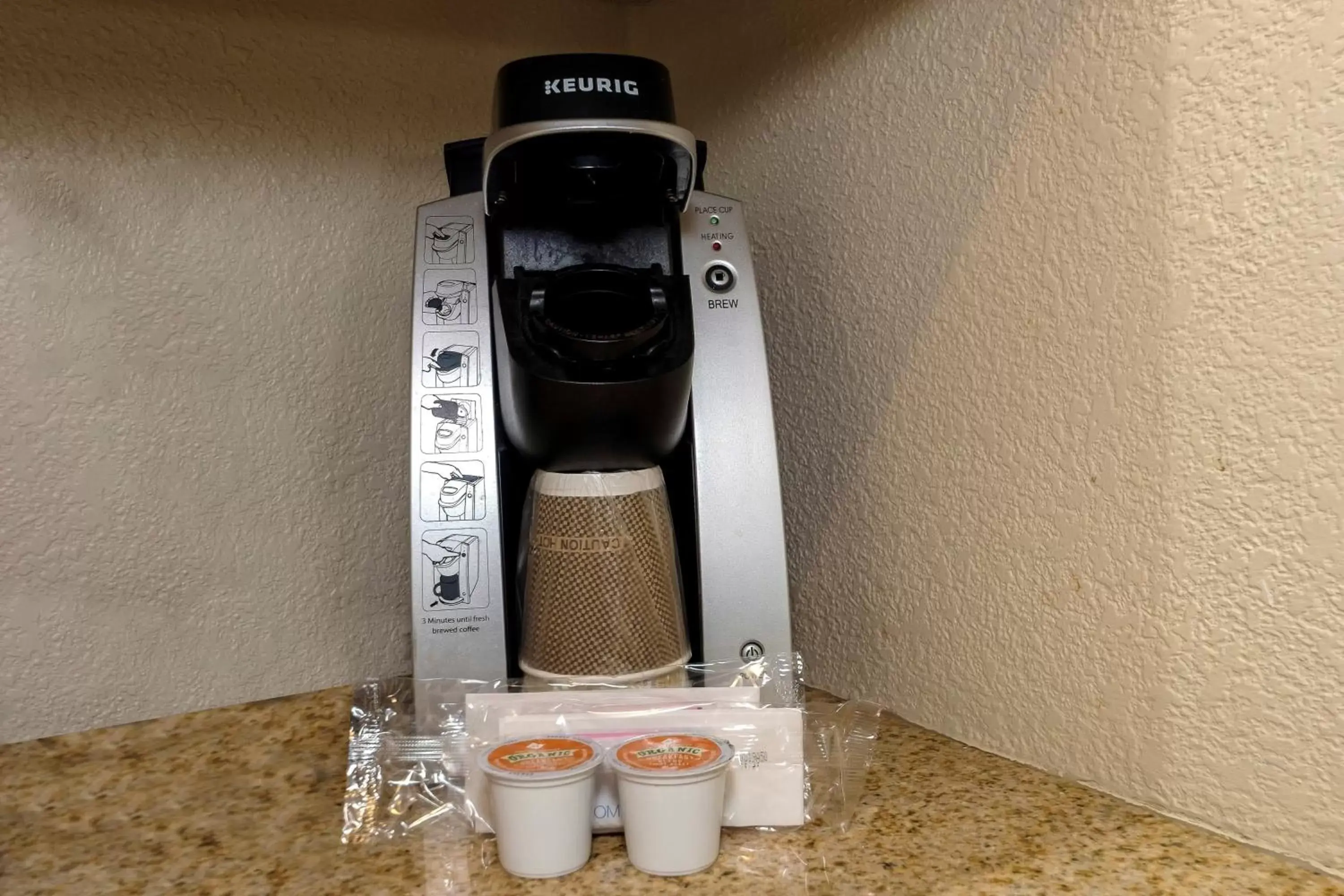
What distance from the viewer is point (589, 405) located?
607 mm

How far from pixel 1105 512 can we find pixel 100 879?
588 millimetres

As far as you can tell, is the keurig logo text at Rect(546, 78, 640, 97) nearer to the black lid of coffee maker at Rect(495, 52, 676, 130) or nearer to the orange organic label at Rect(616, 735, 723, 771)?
the black lid of coffee maker at Rect(495, 52, 676, 130)

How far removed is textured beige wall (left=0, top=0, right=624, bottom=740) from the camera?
76 cm

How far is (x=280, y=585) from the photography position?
0.86 m

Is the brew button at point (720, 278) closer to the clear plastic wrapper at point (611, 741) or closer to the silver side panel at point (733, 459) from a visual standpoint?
the silver side panel at point (733, 459)

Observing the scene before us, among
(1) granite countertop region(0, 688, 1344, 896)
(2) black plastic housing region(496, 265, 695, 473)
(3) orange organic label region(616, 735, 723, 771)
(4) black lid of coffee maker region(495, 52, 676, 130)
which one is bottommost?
(1) granite countertop region(0, 688, 1344, 896)

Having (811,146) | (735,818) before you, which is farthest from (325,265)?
(735,818)

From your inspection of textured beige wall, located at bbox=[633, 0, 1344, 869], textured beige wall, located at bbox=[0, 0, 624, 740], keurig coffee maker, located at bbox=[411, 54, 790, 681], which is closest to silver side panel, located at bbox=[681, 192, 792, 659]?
keurig coffee maker, located at bbox=[411, 54, 790, 681]

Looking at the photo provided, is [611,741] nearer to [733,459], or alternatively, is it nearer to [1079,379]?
[733,459]

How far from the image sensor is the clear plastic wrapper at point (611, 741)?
1.91 ft

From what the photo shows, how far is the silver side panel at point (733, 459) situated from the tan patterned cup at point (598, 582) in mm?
42

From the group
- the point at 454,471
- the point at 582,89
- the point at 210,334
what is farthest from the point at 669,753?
the point at 210,334

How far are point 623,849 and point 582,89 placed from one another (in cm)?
43

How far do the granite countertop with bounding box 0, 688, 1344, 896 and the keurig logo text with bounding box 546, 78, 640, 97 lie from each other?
16.8 inches
